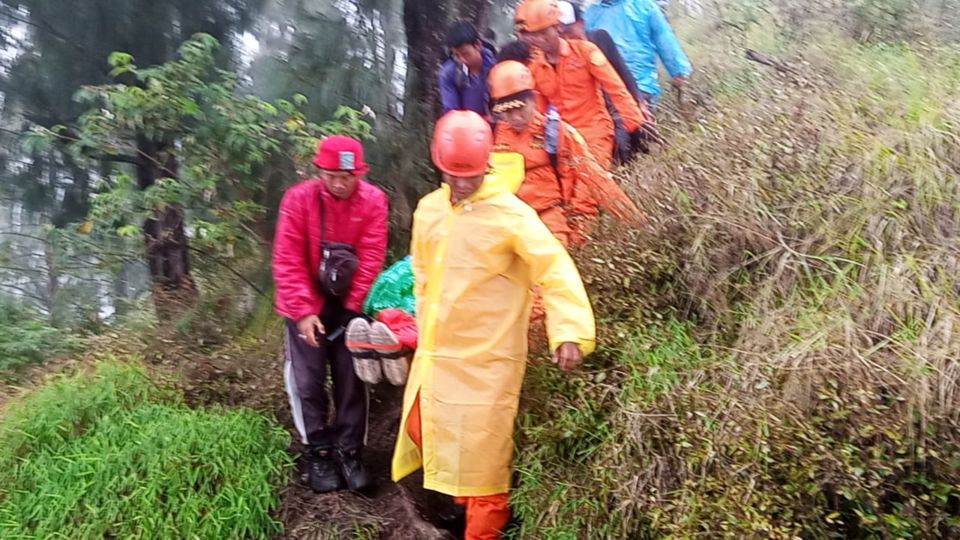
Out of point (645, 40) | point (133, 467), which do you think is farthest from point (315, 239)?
point (645, 40)

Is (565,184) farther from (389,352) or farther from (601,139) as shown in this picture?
(389,352)

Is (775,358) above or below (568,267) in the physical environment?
below

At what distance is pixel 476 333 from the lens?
3406 millimetres

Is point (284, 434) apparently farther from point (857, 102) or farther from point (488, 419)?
point (857, 102)

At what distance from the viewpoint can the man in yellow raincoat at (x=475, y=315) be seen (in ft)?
10.9

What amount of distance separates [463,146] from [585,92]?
6.11 feet

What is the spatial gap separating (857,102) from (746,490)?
9.15ft

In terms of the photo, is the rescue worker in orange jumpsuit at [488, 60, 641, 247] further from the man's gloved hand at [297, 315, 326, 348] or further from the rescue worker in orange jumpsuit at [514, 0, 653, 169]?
the man's gloved hand at [297, 315, 326, 348]

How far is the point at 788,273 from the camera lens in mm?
3717

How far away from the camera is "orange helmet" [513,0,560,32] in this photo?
4.88m

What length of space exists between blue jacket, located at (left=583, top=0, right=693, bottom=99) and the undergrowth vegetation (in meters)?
3.41

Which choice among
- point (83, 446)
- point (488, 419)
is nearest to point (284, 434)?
point (83, 446)

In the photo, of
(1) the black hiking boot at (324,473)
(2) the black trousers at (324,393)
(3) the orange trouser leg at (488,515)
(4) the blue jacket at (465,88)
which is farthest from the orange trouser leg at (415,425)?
(4) the blue jacket at (465,88)

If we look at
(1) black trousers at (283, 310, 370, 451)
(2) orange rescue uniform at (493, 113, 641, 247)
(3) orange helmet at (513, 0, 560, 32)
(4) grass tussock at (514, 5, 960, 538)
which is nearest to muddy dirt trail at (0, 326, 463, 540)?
(1) black trousers at (283, 310, 370, 451)
